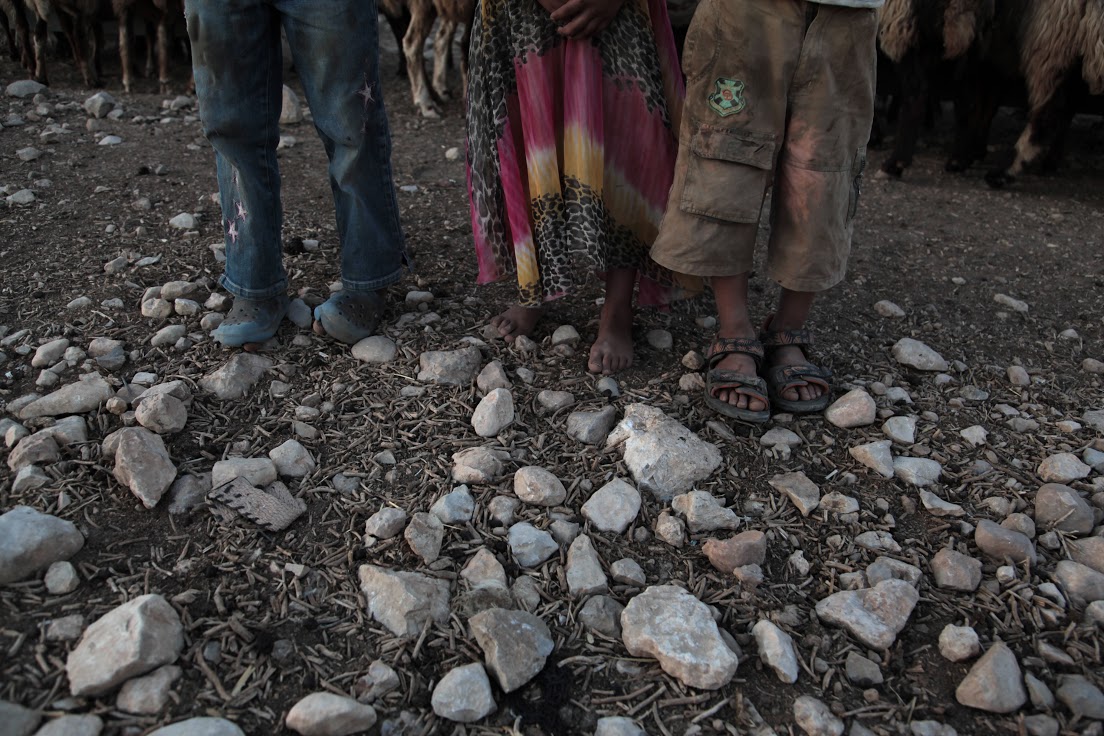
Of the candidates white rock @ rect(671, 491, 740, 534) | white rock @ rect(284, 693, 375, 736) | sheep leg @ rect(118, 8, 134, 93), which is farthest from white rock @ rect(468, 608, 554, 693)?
sheep leg @ rect(118, 8, 134, 93)

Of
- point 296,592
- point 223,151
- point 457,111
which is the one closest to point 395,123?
point 457,111

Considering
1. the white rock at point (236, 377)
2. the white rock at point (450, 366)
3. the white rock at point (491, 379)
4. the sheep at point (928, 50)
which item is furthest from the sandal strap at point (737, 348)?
the sheep at point (928, 50)

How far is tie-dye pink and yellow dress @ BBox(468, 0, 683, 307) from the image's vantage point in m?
2.20

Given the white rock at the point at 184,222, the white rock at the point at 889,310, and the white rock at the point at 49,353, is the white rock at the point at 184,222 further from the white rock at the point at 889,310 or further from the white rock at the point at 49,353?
the white rock at the point at 889,310

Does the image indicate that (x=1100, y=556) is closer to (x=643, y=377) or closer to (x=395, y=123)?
(x=643, y=377)

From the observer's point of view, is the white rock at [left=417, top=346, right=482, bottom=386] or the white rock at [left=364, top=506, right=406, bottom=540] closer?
the white rock at [left=364, top=506, right=406, bottom=540]

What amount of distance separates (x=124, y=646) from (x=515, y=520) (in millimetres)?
841

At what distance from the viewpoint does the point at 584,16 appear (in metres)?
2.08

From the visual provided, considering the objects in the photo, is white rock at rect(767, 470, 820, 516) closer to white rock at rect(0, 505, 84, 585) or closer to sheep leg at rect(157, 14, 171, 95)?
white rock at rect(0, 505, 84, 585)

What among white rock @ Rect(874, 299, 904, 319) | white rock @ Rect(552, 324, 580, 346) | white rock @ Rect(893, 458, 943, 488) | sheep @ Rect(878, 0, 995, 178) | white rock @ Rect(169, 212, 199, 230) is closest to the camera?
white rock @ Rect(893, 458, 943, 488)

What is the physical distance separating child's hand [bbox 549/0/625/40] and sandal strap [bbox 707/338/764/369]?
909 millimetres

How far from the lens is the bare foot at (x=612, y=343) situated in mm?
2426

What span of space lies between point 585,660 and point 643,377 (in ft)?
3.34

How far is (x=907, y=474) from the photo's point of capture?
2098mm
